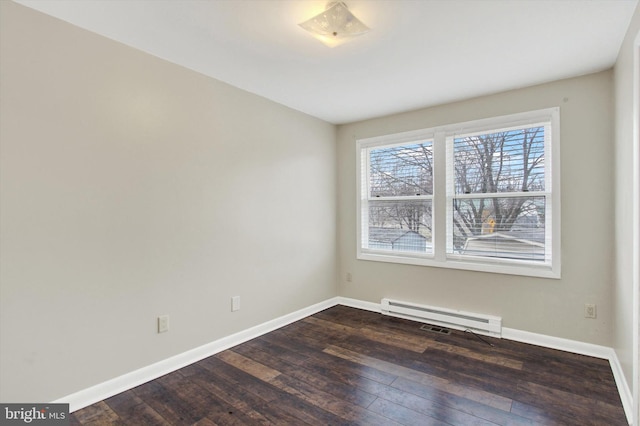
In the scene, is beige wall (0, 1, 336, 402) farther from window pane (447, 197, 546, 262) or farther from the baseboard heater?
window pane (447, 197, 546, 262)

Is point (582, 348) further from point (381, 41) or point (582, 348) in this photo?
point (381, 41)

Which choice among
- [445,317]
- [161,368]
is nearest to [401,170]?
[445,317]

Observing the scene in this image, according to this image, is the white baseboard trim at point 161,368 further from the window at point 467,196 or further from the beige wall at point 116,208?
the window at point 467,196

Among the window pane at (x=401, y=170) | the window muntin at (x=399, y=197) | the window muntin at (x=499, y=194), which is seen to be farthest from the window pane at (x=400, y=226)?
the window muntin at (x=499, y=194)

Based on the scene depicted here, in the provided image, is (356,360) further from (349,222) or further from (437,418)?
(349,222)

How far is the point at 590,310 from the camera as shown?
2762 millimetres

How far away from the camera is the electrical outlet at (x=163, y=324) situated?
8.11ft

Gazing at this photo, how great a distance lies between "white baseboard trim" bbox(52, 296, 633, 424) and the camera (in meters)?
2.06

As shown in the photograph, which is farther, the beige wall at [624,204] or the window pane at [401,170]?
the window pane at [401,170]

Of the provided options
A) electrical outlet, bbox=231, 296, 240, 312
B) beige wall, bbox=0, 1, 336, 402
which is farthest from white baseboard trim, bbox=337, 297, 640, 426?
electrical outlet, bbox=231, 296, 240, 312

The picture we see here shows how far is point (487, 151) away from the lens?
3291 mm

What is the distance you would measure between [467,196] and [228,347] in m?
2.81

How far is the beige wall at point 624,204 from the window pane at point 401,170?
5.26ft

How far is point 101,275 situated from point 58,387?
69cm
